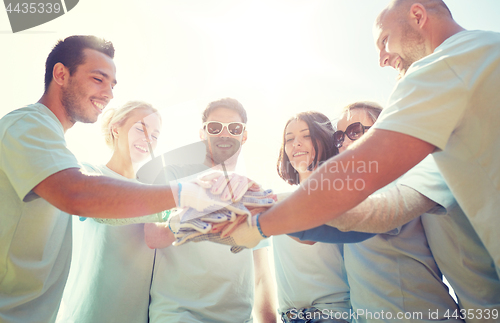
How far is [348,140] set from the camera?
132 inches

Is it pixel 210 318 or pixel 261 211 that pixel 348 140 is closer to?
pixel 261 211

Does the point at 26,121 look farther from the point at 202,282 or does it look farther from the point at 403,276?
the point at 403,276

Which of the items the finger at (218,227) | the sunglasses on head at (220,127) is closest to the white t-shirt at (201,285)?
the sunglasses on head at (220,127)

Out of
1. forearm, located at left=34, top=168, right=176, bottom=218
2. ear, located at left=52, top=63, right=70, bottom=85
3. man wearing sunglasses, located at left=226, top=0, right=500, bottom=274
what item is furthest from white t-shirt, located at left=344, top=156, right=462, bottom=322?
ear, located at left=52, top=63, right=70, bottom=85

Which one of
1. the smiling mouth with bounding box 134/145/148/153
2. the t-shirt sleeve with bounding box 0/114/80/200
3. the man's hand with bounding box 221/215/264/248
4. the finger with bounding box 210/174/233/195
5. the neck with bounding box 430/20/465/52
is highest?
the neck with bounding box 430/20/465/52

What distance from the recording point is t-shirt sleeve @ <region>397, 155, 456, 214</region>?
2.13 meters

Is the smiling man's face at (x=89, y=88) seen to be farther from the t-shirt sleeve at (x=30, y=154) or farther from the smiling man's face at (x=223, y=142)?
the smiling man's face at (x=223, y=142)

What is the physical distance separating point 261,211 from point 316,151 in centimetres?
157

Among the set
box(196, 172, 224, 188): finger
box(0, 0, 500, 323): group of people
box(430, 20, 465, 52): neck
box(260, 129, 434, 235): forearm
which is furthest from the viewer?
box(430, 20, 465, 52): neck

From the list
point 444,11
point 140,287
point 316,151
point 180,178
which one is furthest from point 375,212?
point 140,287

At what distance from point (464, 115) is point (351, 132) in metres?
1.57

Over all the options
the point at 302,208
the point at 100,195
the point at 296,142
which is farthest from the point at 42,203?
the point at 296,142

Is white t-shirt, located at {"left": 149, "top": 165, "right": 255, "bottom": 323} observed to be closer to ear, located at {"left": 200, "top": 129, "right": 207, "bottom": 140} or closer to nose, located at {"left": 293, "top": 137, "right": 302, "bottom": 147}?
ear, located at {"left": 200, "top": 129, "right": 207, "bottom": 140}

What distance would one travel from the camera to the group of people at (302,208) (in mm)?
1754
